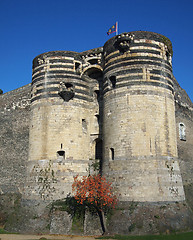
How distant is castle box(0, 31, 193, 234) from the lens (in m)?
17.5

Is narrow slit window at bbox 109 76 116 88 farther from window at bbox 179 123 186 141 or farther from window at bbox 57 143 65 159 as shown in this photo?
window at bbox 179 123 186 141

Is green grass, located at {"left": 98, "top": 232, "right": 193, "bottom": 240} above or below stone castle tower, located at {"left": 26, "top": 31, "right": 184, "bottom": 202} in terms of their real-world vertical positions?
below

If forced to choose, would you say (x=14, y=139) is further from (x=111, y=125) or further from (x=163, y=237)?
(x=163, y=237)

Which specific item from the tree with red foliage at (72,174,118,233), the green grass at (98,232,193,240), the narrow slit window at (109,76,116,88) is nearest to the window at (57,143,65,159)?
the tree with red foliage at (72,174,118,233)

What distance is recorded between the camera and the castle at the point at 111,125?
17469 millimetres

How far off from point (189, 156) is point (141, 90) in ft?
31.4

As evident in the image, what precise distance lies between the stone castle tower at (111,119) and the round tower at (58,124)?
0.07m

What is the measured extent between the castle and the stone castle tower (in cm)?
6

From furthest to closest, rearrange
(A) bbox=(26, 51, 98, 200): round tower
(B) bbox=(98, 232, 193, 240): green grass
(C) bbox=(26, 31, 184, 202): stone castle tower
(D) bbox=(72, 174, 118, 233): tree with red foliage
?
1. (A) bbox=(26, 51, 98, 200): round tower
2. (C) bbox=(26, 31, 184, 202): stone castle tower
3. (D) bbox=(72, 174, 118, 233): tree with red foliage
4. (B) bbox=(98, 232, 193, 240): green grass

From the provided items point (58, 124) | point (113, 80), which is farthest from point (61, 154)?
point (113, 80)

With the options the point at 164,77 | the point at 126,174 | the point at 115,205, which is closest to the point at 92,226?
the point at 115,205

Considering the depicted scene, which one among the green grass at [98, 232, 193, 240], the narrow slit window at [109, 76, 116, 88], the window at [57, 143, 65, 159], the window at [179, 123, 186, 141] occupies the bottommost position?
the green grass at [98, 232, 193, 240]

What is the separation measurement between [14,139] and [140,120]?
43.7 ft

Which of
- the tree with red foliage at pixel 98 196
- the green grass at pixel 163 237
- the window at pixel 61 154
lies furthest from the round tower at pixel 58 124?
the green grass at pixel 163 237
